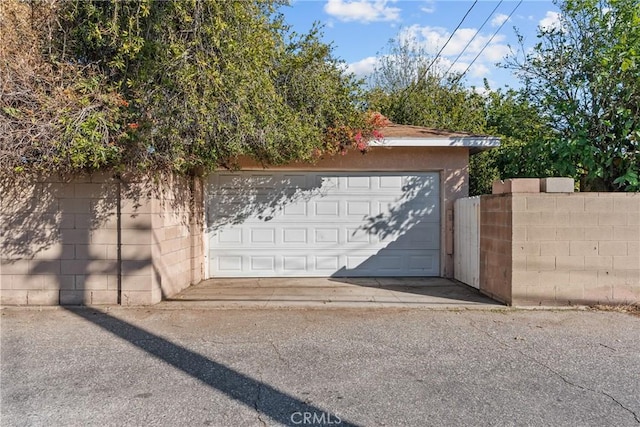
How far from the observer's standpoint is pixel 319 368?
4.39 meters

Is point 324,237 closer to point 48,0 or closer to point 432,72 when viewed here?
point 48,0

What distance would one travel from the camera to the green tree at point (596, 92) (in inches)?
294

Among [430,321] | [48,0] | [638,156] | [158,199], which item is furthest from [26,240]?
[638,156]

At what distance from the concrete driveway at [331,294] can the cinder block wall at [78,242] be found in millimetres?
826

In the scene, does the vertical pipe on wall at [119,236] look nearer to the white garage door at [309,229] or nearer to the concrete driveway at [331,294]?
the concrete driveway at [331,294]

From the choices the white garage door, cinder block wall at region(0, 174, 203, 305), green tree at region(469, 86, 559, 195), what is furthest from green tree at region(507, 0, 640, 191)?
cinder block wall at region(0, 174, 203, 305)

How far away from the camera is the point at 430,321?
238 inches

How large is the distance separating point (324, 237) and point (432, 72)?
12927 millimetres

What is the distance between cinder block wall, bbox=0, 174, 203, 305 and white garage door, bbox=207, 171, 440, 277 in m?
2.65

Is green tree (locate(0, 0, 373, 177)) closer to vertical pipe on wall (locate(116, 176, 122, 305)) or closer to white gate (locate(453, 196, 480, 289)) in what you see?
vertical pipe on wall (locate(116, 176, 122, 305))

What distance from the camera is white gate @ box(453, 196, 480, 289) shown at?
8039 mm

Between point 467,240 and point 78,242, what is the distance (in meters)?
6.69

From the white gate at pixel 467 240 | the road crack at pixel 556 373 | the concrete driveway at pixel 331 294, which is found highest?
the white gate at pixel 467 240

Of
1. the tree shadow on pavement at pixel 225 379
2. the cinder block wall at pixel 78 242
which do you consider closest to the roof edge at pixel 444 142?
the cinder block wall at pixel 78 242
